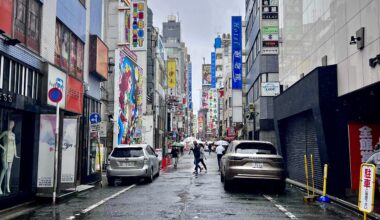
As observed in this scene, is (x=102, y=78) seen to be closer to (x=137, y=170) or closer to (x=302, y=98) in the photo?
(x=137, y=170)

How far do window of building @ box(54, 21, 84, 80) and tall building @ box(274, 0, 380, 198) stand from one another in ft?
28.2

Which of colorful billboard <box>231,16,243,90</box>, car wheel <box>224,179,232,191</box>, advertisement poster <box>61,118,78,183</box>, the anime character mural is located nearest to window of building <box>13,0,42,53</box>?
advertisement poster <box>61,118,78,183</box>

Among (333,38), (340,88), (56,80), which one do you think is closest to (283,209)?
(340,88)

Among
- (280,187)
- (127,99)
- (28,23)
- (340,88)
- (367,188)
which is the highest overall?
(127,99)

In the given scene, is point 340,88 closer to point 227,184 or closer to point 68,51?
point 227,184

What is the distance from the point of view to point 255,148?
14.5 metres

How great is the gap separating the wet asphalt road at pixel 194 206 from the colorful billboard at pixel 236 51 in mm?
33354

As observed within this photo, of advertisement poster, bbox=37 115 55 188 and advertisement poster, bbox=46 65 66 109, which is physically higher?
advertisement poster, bbox=46 65 66 109

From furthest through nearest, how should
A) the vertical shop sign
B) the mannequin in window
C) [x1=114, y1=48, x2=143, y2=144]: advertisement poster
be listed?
[x1=114, y1=48, x2=143, y2=144]: advertisement poster < the vertical shop sign < the mannequin in window

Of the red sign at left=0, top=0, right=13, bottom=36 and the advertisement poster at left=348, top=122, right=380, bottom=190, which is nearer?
the red sign at left=0, top=0, right=13, bottom=36

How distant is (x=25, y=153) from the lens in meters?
12.2

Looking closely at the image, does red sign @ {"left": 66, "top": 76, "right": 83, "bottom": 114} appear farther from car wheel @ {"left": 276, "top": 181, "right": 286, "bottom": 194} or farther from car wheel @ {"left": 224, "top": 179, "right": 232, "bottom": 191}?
car wheel @ {"left": 276, "top": 181, "right": 286, "bottom": 194}

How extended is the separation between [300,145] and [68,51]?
10116mm

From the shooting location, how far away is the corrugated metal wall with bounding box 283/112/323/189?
1594 centimetres
